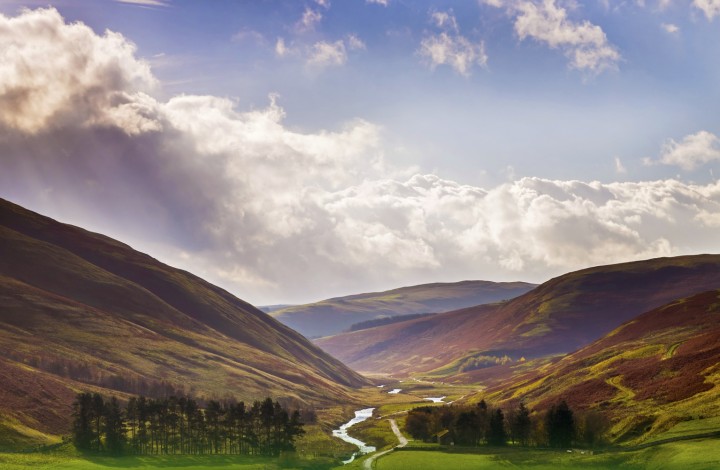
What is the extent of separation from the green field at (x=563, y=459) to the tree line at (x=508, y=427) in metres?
8.62

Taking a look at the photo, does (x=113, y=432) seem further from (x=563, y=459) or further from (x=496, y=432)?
(x=563, y=459)

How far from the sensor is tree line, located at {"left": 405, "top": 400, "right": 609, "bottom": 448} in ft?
406

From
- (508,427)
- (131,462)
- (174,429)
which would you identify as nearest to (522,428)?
(508,427)

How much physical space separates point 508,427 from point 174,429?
72557 mm

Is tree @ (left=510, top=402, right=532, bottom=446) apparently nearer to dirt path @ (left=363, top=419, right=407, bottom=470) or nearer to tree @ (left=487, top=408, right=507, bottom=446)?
tree @ (left=487, top=408, right=507, bottom=446)

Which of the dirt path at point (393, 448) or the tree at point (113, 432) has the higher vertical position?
the tree at point (113, 432)

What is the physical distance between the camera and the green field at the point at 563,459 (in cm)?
8900

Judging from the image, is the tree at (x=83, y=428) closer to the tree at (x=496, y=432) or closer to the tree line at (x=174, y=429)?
the tree line at (x=174, y=429)

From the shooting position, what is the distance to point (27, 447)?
446 ft

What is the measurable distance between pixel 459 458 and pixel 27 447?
89.2 m

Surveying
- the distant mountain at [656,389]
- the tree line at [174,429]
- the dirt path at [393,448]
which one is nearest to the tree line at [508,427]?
the dirt path at [393,448]

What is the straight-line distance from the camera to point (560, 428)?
12431 centimetres

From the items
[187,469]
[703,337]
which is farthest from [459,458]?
[703,337]

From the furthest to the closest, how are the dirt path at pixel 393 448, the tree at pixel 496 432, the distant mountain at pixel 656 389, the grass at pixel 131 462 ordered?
the tree at pixel 496 432
the distant mountain at pixel 656 389
the dirt path at pixel 393 448
the grass at pixel 131 462
